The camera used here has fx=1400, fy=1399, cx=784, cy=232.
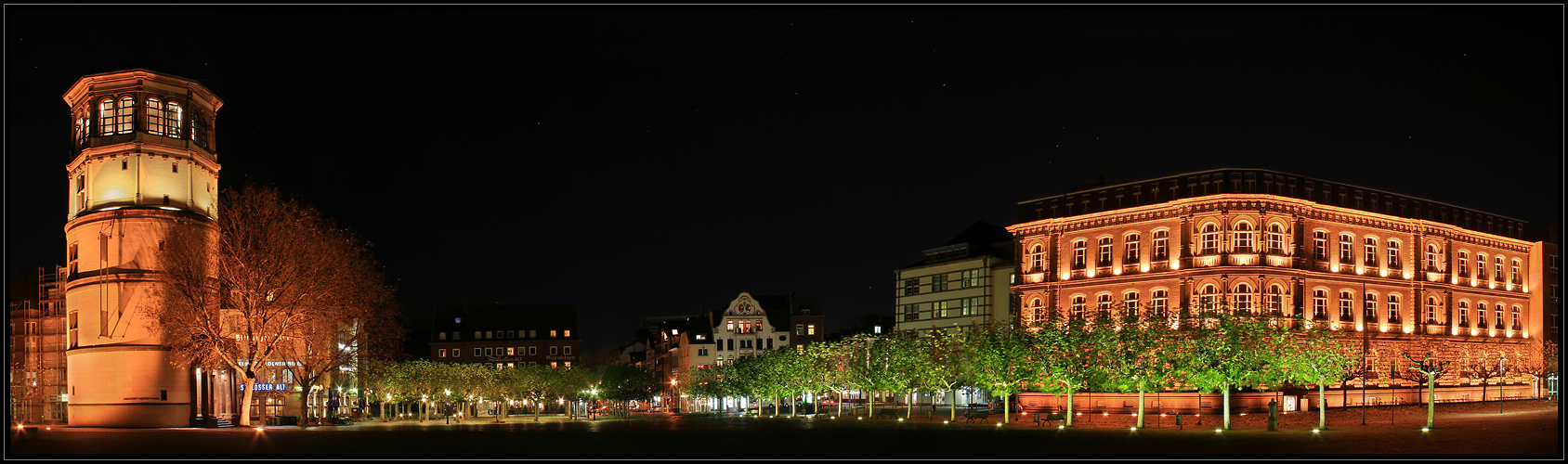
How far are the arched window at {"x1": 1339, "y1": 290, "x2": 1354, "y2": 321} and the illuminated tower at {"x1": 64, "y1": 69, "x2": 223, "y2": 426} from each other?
72596mm

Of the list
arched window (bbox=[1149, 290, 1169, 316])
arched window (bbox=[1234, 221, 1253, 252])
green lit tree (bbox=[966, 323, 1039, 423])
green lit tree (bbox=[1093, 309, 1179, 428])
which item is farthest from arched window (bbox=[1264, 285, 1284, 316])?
green lit tree (bbox=[966, 323, 1039, 423])

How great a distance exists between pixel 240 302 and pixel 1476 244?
86.5 m

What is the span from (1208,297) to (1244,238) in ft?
14.7

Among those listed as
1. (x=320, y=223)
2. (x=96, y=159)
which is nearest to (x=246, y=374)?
(x=320, y=223)

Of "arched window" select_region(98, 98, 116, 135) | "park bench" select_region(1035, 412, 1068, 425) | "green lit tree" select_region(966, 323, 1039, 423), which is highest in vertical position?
"arched window" select_region(98, 98, 116, 135)

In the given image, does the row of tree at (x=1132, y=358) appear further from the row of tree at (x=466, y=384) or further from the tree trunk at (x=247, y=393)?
the tree trunk at (x=247, y=393)

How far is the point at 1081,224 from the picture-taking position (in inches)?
3888

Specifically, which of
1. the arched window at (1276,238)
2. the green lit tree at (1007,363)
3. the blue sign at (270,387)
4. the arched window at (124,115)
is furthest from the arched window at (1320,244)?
the arched window at (124,115)

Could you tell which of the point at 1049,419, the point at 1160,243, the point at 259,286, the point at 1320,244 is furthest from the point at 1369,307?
the point at 259,286

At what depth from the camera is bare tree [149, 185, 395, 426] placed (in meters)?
74.4

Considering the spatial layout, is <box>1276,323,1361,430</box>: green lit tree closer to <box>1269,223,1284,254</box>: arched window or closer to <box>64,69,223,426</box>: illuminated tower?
<box>1269,223,1284,254</box>: arched window

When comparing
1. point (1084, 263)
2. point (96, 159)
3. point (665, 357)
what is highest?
point (96, 159)

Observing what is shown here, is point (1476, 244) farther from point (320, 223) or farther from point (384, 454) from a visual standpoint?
point (384, 454)

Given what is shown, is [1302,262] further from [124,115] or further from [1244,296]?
[124,115]
